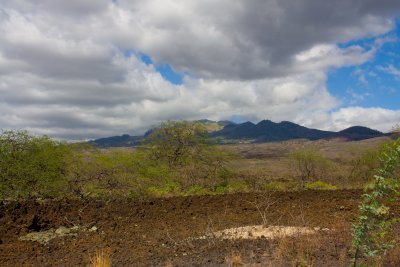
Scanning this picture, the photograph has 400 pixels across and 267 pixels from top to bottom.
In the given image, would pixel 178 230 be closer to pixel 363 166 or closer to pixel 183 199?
pixel 183 199

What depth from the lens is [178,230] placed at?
1330 cm

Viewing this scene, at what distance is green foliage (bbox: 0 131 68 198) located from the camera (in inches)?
870

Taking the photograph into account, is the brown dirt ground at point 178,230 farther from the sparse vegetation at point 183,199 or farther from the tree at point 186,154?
the tree at point 186,154

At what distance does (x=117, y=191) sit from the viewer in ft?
80.5

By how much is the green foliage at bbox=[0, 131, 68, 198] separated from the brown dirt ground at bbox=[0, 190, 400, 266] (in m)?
6.01

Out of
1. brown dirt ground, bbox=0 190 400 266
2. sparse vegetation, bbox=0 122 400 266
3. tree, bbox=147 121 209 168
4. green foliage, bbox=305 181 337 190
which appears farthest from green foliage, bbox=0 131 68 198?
green foliage, bbox=305 181 337 190

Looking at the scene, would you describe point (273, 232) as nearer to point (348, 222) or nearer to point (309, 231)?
point (309, 231)

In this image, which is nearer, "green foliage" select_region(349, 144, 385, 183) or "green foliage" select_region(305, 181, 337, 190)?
"green foliage" select_region(305, 181, 337, 190)

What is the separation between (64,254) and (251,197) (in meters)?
9.70

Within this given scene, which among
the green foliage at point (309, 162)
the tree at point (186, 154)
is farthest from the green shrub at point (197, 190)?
the green foliage at point (309, 162)

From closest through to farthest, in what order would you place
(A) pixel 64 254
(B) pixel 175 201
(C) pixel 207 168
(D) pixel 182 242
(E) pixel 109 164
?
(A) pixel 64 254 → (D) pixel 182 242 → (B) pixel 175 201 → (E) pixel 109 164 → (C) pixel 207 168

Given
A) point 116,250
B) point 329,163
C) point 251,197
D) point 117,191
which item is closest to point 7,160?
point 117,191

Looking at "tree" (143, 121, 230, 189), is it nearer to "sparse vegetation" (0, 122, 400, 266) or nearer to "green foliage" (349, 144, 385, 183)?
"sparse vegetation" (0, 122, 400, 266)

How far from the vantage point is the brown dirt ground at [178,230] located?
32.9 feet
